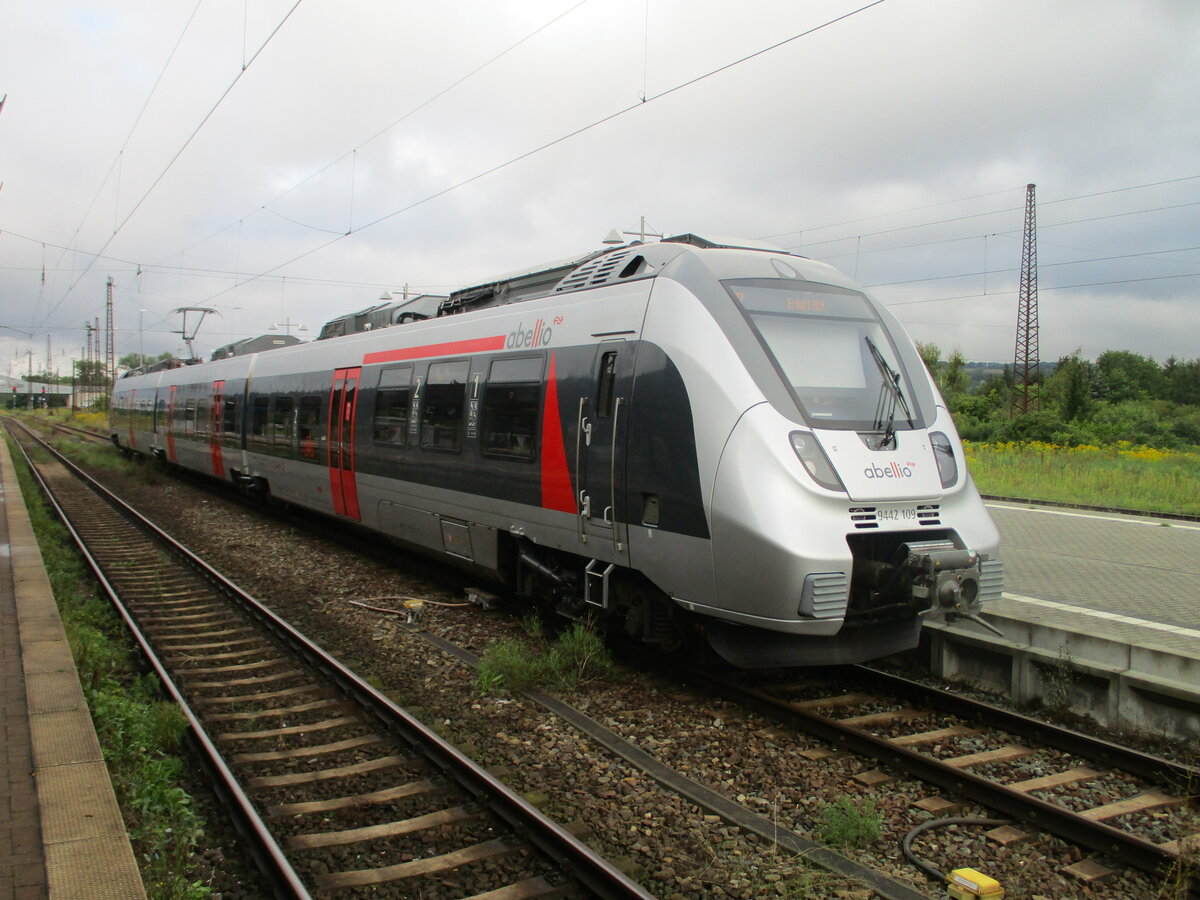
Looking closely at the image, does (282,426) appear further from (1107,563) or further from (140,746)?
(1107,563)

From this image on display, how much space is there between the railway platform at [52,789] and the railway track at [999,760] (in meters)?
3.83

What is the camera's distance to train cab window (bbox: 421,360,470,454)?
351 inches

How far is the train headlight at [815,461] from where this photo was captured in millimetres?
5445

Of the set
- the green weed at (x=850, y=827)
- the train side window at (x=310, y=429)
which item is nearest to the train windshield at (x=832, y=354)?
the green weed at (x=850, y=827)

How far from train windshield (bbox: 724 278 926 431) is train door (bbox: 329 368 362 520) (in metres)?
6.82

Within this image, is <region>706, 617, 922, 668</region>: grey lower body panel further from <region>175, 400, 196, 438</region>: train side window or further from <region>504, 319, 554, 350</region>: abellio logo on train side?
<region>175, 400, 196, 438</region>: train side window

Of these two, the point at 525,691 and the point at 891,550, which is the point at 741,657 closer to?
the point at 891,550

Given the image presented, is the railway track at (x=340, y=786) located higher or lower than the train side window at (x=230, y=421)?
lower

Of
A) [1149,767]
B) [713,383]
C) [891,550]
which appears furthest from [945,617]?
[713,383]

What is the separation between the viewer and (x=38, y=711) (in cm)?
552

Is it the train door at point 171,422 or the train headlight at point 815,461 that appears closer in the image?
the train headlight at point 815,461

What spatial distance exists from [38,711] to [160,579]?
19.9ft

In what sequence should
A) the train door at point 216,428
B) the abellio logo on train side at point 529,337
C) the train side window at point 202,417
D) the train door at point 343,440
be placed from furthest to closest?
1. the train side window at point 202,417
2. the train door at point 216,428
3. the train door at point 343,440
4. the abellio logo on train side at point 529,337

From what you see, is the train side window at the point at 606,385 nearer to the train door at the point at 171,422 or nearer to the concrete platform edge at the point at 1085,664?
the concrete platform edge at the point at 1085,664
